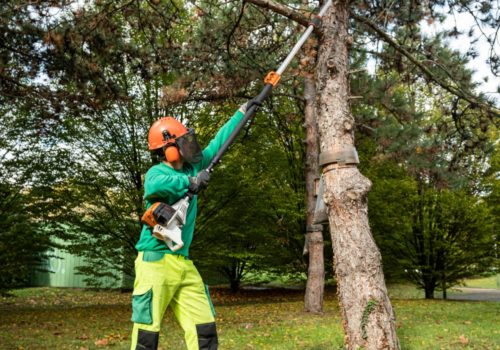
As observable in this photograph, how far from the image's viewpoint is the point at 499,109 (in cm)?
753

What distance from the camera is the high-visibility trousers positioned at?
3543 millimetres

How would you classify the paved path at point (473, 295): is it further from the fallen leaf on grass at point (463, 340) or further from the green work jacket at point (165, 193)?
the green work jacket at point (165, 193)

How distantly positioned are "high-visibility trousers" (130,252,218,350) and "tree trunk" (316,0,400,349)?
1195mm

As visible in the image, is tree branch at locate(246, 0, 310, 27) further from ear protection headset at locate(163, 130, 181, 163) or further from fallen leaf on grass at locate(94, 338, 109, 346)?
fallen leaf on grass at locate(94, 338, 109, 346)

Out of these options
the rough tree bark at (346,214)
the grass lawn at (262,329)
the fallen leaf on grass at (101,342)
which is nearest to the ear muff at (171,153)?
the rough tree bark at (346,214)

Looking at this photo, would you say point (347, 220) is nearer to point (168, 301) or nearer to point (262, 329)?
point (168, 301)

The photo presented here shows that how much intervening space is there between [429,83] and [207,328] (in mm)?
5448

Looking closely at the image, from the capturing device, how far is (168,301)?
3.67 m

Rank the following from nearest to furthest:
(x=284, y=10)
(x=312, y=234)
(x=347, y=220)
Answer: (x=347, y=220), (x=284, y=10), (x=312, y=234)

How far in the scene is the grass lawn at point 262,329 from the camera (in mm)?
6602

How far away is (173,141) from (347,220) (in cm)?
158

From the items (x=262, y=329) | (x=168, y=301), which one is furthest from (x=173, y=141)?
(x=262, y=329)

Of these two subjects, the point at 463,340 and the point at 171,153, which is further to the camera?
the point at 463,340

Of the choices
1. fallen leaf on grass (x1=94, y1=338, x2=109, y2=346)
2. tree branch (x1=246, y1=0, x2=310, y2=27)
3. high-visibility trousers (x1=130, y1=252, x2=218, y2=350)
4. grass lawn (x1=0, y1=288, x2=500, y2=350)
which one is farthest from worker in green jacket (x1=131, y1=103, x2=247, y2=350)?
fallen leaf on grass (x1=94, y1=338, x2=109, y2=346)
